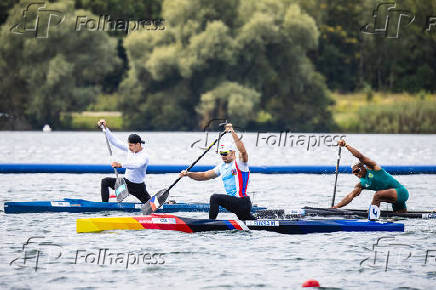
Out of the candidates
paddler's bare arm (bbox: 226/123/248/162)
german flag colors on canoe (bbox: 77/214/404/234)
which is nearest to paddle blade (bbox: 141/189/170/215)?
german flag colors on canoe (bbox: 77/214/404/234)

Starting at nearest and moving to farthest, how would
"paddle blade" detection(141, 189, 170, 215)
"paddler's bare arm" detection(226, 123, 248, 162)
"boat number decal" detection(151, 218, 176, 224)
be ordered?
1. "paddler's bare arm" detection(226, 123, 248, 162)
2. "boat number decal" detection(151, 218, 176, 224)
3. "paddle blade" detection(141, 189, 170, 215)

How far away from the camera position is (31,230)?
17656 mm

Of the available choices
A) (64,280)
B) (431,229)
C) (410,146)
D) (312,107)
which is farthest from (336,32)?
(64,280)

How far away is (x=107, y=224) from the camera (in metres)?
16.7

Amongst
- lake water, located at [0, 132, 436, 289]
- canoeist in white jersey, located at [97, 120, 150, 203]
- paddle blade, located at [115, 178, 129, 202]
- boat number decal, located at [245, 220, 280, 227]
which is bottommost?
lake water, located at [0, 132, 436, 289]

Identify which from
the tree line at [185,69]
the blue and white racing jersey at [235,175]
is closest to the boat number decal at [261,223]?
the blue and white racing jersey at [235,175]

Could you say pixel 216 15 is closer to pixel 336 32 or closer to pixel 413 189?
pixel 336 32

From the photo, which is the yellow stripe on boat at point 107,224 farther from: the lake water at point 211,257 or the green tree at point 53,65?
the green tree at point 53,65

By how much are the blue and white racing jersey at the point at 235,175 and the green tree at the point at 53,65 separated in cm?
5417

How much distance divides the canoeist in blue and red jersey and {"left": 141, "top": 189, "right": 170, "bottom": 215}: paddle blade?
1.41m

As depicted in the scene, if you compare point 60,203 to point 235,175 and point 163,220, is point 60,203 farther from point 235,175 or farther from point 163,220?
point 235,175

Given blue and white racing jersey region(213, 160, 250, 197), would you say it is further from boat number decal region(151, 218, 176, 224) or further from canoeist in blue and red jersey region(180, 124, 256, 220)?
boat number decal region(151, 218, 176, 224)

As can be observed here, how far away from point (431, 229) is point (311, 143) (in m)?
47.1

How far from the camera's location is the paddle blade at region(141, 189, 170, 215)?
1783cm
